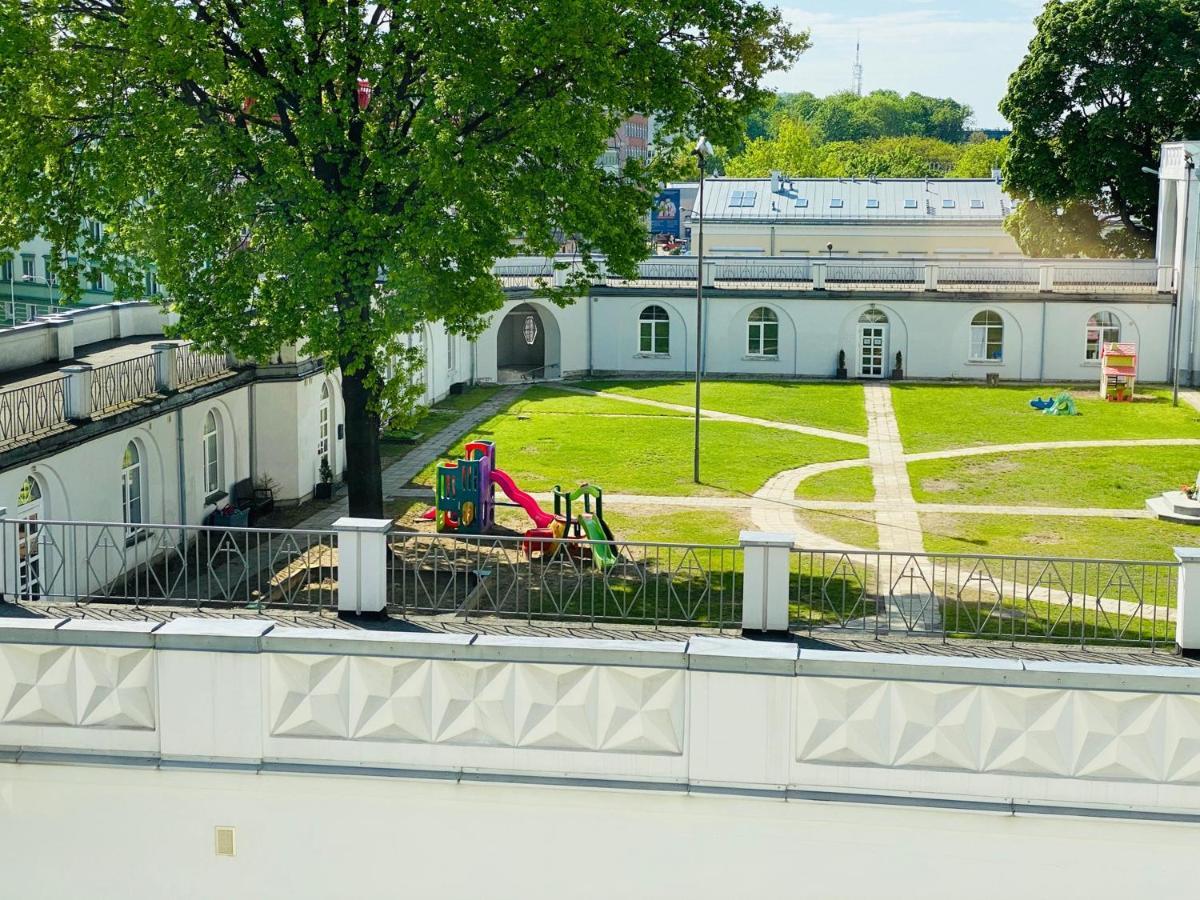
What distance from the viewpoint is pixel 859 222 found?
65.2 m

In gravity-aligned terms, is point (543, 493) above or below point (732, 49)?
below

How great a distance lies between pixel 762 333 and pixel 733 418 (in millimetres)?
9548

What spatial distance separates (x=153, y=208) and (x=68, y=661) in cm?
1061

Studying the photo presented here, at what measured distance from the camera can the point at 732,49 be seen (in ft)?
79.9

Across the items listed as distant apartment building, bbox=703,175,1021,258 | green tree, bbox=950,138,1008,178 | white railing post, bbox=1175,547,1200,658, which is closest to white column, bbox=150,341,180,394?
white railing post, bbox=1175,547,1200,658

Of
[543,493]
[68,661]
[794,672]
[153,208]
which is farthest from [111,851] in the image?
[543,493]

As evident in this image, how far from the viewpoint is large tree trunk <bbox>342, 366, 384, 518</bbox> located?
77.6ft

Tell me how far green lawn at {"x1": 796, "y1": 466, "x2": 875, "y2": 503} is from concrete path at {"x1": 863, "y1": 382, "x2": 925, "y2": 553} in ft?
0.67

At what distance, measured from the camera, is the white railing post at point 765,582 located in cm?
1446

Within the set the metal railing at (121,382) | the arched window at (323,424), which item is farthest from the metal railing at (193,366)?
the arched window at (323,424)

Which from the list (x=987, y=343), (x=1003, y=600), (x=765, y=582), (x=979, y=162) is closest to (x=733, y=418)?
(x=987, y=343)

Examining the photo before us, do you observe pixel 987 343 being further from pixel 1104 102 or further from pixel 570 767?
pixel 570 767

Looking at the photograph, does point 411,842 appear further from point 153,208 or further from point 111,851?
point 153,208

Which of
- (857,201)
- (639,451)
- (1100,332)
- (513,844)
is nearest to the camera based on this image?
(513,844)
